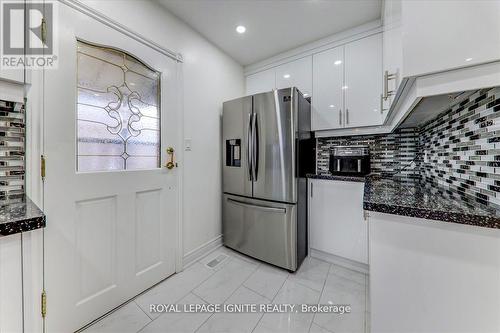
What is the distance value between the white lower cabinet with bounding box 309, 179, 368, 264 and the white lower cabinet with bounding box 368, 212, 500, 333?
113cm

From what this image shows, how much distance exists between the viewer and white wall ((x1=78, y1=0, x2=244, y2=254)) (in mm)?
1678

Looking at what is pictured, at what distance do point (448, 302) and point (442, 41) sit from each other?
92 centimetres

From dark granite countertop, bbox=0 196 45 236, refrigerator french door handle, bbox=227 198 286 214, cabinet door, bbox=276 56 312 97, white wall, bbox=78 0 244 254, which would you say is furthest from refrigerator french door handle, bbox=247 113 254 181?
dark granite countertop, bbox=0 196 45 236

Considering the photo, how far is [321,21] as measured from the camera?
186 cm

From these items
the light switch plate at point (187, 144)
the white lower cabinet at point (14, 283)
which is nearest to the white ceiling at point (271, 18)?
the light switch plate at point (187, 144)

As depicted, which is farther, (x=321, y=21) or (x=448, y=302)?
(x=321, y=21)

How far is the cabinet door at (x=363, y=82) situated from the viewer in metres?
1.87

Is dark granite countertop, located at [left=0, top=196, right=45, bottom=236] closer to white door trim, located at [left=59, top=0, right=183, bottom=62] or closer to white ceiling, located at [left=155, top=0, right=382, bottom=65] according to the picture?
white door trim, located at [left=59, top=0, right=183, bottom=62]

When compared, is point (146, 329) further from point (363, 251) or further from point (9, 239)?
point (363, 251)

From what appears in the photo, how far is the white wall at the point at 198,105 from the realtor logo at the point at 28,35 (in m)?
0.53

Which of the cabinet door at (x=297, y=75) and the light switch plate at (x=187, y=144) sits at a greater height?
the cabinet door at (x=297, y=75)

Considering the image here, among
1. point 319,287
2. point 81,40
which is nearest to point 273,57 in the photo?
point 81,40

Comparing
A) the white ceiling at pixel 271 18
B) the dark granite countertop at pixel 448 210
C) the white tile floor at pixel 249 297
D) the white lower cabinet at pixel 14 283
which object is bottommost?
the white tile floor at pixel 249 297

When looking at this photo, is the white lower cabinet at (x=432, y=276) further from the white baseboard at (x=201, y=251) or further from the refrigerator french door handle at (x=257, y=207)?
Answer: the white baseboard at (x=201, y=251)
